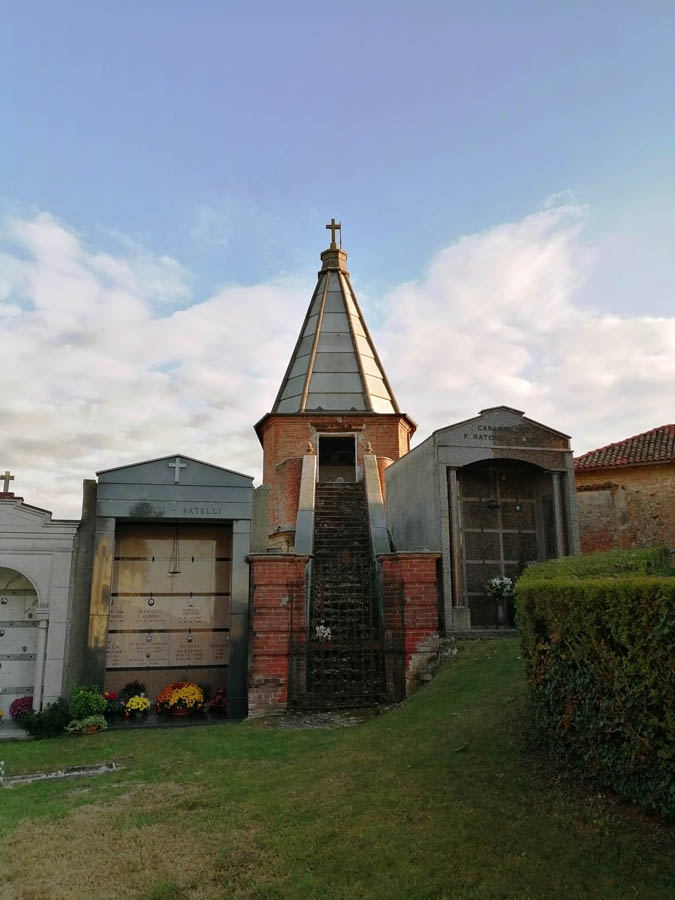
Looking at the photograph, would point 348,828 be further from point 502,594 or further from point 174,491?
point 502,594

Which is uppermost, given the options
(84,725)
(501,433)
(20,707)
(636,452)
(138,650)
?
(636,452)

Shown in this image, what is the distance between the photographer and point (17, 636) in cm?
1150

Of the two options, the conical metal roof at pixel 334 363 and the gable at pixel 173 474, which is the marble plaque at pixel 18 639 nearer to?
the gable at pixel 173 474

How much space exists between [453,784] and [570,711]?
1.06m

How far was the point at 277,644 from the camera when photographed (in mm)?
10594

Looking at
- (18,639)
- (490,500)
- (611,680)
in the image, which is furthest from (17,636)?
(611,680)

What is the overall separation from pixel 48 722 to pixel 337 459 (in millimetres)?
14170

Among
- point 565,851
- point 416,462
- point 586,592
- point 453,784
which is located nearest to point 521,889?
point 565,851

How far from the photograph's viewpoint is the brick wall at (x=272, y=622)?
10375mm

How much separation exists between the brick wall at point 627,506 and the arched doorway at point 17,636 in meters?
16.5

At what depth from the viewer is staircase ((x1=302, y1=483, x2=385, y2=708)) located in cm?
1047

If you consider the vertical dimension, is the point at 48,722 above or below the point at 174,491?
below

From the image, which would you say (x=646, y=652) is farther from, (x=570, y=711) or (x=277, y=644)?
(x=277, y=644)

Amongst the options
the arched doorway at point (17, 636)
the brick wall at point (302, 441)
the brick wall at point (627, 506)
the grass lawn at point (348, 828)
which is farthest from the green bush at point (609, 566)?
the brick wall at point (627, 506)
